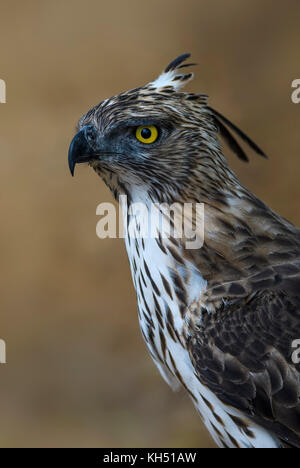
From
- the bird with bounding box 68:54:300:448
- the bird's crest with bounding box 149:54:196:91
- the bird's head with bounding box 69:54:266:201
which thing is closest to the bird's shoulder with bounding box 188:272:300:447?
the bird with bounding box 68:54:300:448

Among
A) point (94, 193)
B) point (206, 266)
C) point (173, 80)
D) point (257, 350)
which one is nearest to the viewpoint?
point (257, 350)

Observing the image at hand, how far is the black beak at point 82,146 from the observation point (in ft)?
5.38

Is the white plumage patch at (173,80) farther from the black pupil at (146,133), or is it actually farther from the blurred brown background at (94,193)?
the blurred brown background at (94,193)

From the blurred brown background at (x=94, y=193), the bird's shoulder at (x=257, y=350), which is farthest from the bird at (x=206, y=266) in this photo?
the blurred brown background at (x=94, y=193)

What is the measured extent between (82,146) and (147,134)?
171mm

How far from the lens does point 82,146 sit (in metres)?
1.65

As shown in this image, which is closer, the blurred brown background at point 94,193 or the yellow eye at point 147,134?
the yellow eye at point 147,134

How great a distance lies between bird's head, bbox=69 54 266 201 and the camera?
1638mm

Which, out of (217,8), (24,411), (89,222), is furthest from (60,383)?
(217,8)

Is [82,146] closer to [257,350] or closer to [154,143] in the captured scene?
[154,143]

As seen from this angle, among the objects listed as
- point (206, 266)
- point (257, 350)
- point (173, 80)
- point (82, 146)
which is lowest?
point (257, 350)

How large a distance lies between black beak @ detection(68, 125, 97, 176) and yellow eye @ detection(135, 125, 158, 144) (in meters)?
0.11

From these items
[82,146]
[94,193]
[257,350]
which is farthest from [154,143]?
[94,193]

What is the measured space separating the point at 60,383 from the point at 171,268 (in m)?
2.61
